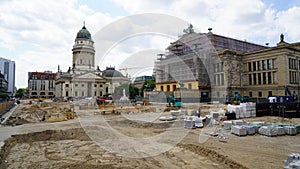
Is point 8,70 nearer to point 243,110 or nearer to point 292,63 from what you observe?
point 243,110

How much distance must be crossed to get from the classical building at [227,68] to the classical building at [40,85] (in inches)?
3100

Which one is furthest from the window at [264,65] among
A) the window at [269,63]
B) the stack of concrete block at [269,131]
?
the stack of concrete block at [269,131]

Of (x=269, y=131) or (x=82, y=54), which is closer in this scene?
(x=269, y=131)

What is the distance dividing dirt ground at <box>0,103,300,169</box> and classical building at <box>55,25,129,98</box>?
5527 cm

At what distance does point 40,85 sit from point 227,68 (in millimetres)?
95602

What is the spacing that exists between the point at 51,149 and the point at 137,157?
4079mm

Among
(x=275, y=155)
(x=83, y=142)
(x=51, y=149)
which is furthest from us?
(x=83, y=142)

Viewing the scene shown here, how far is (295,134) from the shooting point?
10.7 m

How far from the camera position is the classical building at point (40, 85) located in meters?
97.7

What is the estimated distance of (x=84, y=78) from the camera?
68312 millimetres

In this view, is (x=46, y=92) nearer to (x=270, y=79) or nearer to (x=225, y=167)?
(x=270, y=79)

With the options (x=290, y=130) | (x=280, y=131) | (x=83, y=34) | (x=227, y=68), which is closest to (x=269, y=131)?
(x=280, y=131)

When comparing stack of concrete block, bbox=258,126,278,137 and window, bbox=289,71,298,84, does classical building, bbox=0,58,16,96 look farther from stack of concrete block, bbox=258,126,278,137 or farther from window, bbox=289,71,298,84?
stack of concrete block, bbox=258,126,278,137

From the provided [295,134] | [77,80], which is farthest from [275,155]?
[77,80]
